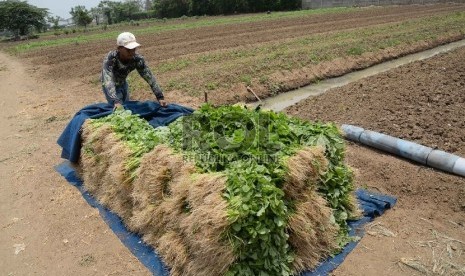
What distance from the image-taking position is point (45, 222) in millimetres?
4891

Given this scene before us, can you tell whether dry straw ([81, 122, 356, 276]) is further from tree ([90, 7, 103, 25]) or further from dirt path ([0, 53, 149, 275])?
tree ([90, 7, 103, 25])

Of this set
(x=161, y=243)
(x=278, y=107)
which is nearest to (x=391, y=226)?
(x=161, y=243)

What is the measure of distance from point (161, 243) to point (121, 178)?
95cm

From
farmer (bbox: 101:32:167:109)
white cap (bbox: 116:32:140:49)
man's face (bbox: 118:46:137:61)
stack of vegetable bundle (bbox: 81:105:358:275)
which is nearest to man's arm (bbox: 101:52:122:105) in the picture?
farmer (bbox: 101:32:167:109)

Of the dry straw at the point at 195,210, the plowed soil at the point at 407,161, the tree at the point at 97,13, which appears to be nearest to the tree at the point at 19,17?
the tree at the point at 97,13

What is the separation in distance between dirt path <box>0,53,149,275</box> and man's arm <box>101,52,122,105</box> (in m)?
1.49

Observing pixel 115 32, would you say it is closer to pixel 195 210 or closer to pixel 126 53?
pixel 126 53

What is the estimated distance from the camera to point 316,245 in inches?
148

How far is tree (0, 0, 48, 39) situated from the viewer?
1499 inches

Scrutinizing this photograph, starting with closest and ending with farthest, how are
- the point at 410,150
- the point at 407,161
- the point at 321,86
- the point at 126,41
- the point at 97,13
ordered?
the point at 126,41
the point at 410,150
the point at 407,161
the point at 321,86
the point at 97,13

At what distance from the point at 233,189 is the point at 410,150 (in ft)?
11.6

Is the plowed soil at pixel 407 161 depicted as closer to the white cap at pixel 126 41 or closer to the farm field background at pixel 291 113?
the farm field background at pixel 291 113

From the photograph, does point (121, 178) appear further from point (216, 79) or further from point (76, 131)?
point (216, 79)

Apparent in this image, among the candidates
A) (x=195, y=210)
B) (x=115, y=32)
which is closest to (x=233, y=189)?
(x=195, y=210)
